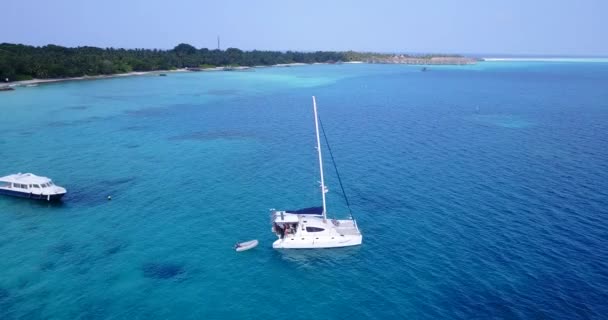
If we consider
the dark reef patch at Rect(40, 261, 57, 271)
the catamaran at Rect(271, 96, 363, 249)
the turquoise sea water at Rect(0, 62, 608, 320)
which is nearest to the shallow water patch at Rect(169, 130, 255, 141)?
the turquoise sea water at Rect(0, 62, 608, 320)

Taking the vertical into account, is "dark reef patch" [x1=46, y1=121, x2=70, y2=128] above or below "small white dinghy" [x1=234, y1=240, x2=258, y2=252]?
above

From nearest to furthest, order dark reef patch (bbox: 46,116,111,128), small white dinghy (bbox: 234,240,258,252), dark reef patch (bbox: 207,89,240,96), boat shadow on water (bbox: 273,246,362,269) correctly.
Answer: boat shadow on water (bbox: 273,246,362,269), small white dinghy (bbox: 234,240,258,252), dark reef patch (bbox: 46,116,111,128), dark reef patch (bbox: 207,89,240,96)

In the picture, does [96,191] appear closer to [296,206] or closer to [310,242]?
[296,206]

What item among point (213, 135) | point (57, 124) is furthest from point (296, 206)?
point (57, 124)

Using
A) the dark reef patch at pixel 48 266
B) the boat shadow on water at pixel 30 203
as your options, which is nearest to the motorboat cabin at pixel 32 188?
the boat shadow on water at pixel 30 203

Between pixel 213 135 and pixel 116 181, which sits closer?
pixel 116 181

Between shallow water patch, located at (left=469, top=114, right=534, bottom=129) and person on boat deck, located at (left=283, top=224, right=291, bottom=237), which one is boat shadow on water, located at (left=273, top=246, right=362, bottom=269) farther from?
shallow water patch, located at (left=469, top=114, right=534, bottom=129)

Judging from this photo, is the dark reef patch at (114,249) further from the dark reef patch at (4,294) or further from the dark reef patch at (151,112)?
the dark reef patch at (151,112)
